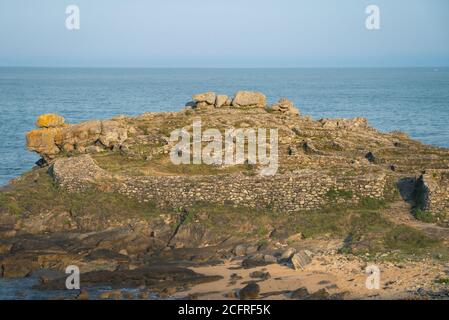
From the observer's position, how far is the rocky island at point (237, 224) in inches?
889

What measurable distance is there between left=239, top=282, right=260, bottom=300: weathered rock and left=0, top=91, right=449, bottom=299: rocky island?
0.04 metres

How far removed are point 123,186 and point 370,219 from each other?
10232mm

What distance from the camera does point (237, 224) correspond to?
27547 mm

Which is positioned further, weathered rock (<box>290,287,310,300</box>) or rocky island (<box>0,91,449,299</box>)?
rocky island (<box>0,91,449,299</box>)

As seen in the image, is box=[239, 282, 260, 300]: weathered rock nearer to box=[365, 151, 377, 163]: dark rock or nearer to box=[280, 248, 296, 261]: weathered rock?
box=[280, 248, 296, 261]: weathered rock

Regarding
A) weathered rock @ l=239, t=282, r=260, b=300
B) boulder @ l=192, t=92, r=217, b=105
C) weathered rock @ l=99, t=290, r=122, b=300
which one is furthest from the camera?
boulder @ l=192, t=92, r=217, b=105

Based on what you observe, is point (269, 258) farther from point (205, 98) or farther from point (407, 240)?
point (205, 98)

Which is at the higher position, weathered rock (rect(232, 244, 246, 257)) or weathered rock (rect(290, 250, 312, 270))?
weathered rock (rect(290, 250, 312, 270))

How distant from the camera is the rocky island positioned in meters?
22.6

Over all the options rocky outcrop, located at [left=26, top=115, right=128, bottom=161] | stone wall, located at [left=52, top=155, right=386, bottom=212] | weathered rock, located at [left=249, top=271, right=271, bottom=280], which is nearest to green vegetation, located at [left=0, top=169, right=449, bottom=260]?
stone wall, located at [left=52, top=155, right=386, bottom=212]

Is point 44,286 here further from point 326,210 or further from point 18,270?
point 326,210

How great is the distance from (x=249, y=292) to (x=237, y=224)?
654 cm

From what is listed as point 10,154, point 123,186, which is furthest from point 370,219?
point 10,154

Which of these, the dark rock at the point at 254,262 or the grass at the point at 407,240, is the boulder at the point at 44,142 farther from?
the grass at the point at 407,240
